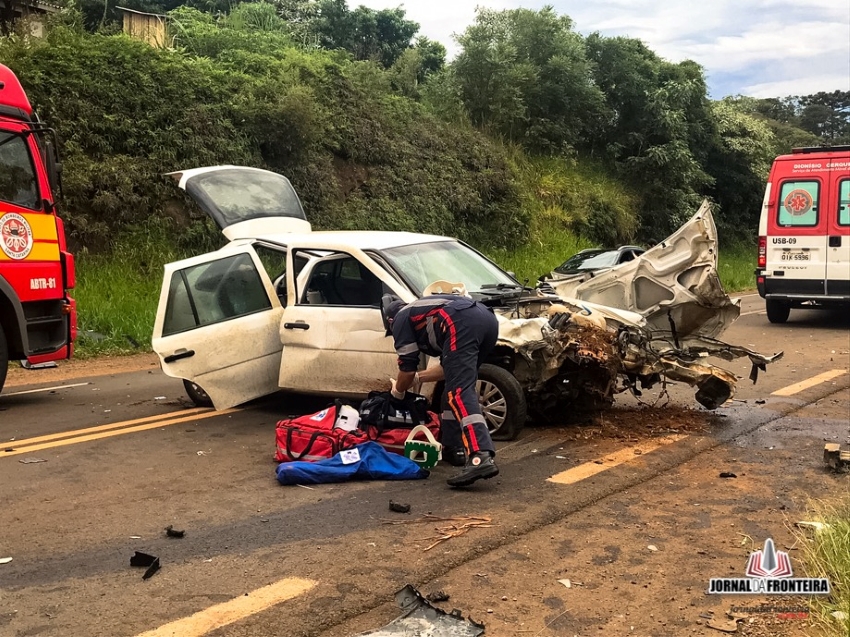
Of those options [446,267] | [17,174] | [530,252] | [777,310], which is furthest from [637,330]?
[530,252]

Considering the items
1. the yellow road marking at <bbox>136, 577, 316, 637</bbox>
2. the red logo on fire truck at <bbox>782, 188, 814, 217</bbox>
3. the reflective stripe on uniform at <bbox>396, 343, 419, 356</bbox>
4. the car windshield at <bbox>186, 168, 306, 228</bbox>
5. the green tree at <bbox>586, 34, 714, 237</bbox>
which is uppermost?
the green tree at <bbox>586, 34, 714, 237</bbox>

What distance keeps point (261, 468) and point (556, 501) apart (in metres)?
2.12

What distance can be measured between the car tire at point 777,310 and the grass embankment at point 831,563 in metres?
10.8

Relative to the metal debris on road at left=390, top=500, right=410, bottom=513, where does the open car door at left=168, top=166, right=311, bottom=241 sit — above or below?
above

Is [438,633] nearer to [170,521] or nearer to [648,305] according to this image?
[170,521]

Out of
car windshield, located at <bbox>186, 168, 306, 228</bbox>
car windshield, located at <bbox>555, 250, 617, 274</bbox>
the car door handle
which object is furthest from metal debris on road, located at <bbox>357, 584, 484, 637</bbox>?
car windshield, located at <bbox>555, 250, 617, 274</bbox>

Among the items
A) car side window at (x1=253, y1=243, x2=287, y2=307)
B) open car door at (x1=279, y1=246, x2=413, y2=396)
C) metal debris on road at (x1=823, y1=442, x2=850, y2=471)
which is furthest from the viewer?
car side window at (x1=253, y1=243, x2=287, y2=307)

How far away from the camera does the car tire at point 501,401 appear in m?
6.64

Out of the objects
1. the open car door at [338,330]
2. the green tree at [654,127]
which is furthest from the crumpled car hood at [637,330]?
the green tree at [654,127]

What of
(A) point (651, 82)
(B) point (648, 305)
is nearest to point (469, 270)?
(B) point (648, 305)

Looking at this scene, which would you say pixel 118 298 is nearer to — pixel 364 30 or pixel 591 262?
pixel 591 262

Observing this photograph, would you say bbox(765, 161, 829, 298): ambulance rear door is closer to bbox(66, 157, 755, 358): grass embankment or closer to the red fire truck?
bbox(66, 157, 755, 358): grass embankment

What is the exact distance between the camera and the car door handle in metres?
7.60

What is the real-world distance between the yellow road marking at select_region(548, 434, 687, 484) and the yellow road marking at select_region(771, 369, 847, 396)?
2.39 m
